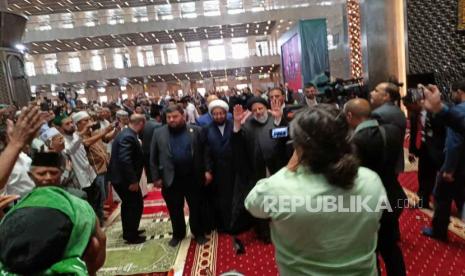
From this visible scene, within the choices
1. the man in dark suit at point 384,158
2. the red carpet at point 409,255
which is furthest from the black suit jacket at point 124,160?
the man in dark suit at point 384,158

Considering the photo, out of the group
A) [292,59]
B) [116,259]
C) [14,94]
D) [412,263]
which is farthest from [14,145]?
[292,59]

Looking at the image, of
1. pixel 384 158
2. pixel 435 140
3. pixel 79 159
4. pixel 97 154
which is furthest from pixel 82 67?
pixel 384 158

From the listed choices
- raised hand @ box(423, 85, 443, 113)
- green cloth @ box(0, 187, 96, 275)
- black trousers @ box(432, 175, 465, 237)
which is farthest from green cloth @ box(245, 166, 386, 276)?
black trousers @ box(432, 175, 465, 237)

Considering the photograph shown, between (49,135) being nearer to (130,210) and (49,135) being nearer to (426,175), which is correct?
(130,210)

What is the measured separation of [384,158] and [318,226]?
3.81ft

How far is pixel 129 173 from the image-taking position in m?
3.71

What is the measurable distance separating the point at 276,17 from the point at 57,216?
57.9 feet

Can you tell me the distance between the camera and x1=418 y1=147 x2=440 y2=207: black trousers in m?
3.76

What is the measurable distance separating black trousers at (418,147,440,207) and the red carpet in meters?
0.25

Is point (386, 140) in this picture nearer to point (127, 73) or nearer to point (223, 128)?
point (223, 128)

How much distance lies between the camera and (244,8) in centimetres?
1836

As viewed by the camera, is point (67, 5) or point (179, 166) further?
point (67, 5)

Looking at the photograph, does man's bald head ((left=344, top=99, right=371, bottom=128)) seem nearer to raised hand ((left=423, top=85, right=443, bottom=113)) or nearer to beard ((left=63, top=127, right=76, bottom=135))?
raised hand ((left=423, top=85, right=443, bottom=113))

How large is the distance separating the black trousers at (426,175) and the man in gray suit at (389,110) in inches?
46.2
